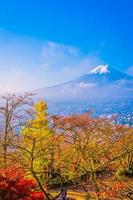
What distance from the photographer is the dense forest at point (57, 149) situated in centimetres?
2388

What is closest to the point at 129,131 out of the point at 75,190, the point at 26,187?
the point at 75,190

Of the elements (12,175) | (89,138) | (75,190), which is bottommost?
(75,190)

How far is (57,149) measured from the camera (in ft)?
131

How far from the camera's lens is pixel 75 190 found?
4716 centimetres

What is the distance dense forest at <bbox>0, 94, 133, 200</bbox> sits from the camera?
2388cm

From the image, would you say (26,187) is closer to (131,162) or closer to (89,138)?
(89,138)

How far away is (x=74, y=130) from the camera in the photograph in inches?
1387

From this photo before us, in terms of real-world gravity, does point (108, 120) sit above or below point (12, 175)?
above

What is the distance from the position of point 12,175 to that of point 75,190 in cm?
2743

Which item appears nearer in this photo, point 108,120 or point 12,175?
point 12,175

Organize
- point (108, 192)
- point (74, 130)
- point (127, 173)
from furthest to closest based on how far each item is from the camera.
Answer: point (127, 173)
point (74, 130)
point (108, 192)

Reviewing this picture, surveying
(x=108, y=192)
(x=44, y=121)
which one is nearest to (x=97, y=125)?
(x=44, y=121)

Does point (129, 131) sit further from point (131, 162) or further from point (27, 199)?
point (27, 199)

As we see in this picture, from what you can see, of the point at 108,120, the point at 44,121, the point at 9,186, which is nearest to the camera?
the point at 9,186
